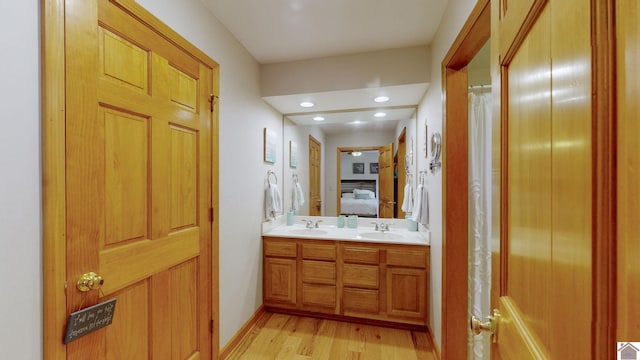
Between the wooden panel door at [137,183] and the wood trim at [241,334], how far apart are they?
202mm

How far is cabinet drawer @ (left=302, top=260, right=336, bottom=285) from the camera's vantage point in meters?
2.38

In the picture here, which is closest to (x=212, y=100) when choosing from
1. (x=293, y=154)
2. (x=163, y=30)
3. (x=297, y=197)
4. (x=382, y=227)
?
(x=163, y=30)

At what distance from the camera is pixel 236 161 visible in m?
2.02

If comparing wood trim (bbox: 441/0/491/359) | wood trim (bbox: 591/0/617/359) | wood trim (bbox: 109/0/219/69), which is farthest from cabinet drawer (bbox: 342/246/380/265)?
wood trim (bbox: 591/0/617/359)

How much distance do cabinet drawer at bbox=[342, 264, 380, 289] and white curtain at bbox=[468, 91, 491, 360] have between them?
2.49 feet

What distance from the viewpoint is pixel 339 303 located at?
234 centimetres

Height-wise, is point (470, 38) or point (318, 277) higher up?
point (470, 38)

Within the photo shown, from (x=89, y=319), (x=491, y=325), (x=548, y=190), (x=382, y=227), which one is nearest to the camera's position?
(x=548, y=190)

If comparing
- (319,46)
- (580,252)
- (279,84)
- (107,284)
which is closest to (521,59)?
(580,252)

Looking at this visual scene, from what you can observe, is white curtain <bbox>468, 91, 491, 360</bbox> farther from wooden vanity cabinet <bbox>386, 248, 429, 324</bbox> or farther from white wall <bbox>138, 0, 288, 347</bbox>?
white wall <bbox>138, 0, 288, 347</bbox>

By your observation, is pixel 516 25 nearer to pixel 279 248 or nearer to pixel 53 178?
pixel 53 178

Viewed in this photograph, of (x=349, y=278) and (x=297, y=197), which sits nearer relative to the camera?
(x=349, y=278)

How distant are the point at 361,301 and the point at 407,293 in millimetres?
407

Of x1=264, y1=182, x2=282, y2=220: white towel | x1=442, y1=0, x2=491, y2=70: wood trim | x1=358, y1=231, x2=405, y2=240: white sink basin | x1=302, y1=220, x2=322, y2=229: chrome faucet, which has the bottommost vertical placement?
x1=358, y1=231, x2=405, y2=240: white sink basin
